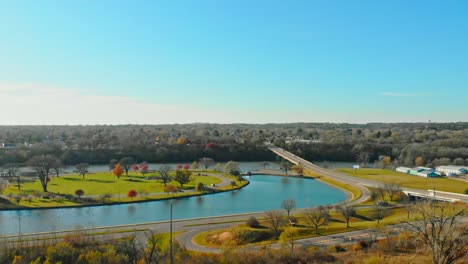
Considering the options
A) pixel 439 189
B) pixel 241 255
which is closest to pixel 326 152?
pixel 439 189

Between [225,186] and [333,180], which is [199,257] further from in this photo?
[333,180]

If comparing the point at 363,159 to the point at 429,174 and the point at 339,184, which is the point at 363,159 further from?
the point at 339,184

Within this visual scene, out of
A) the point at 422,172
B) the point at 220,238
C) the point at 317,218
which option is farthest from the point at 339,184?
the point at 220,238

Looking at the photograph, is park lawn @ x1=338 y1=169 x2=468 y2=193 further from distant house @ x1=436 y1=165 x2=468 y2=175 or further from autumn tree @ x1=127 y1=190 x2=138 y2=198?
autumn tree @ x1=127 y1=190 x2=138 y2=198

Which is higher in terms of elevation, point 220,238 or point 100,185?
point 100,185

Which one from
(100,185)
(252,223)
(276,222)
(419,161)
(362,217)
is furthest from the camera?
(419,161)

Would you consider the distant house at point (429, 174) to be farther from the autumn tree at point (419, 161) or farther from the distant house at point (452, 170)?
the autumn tree at point (419, 161)
